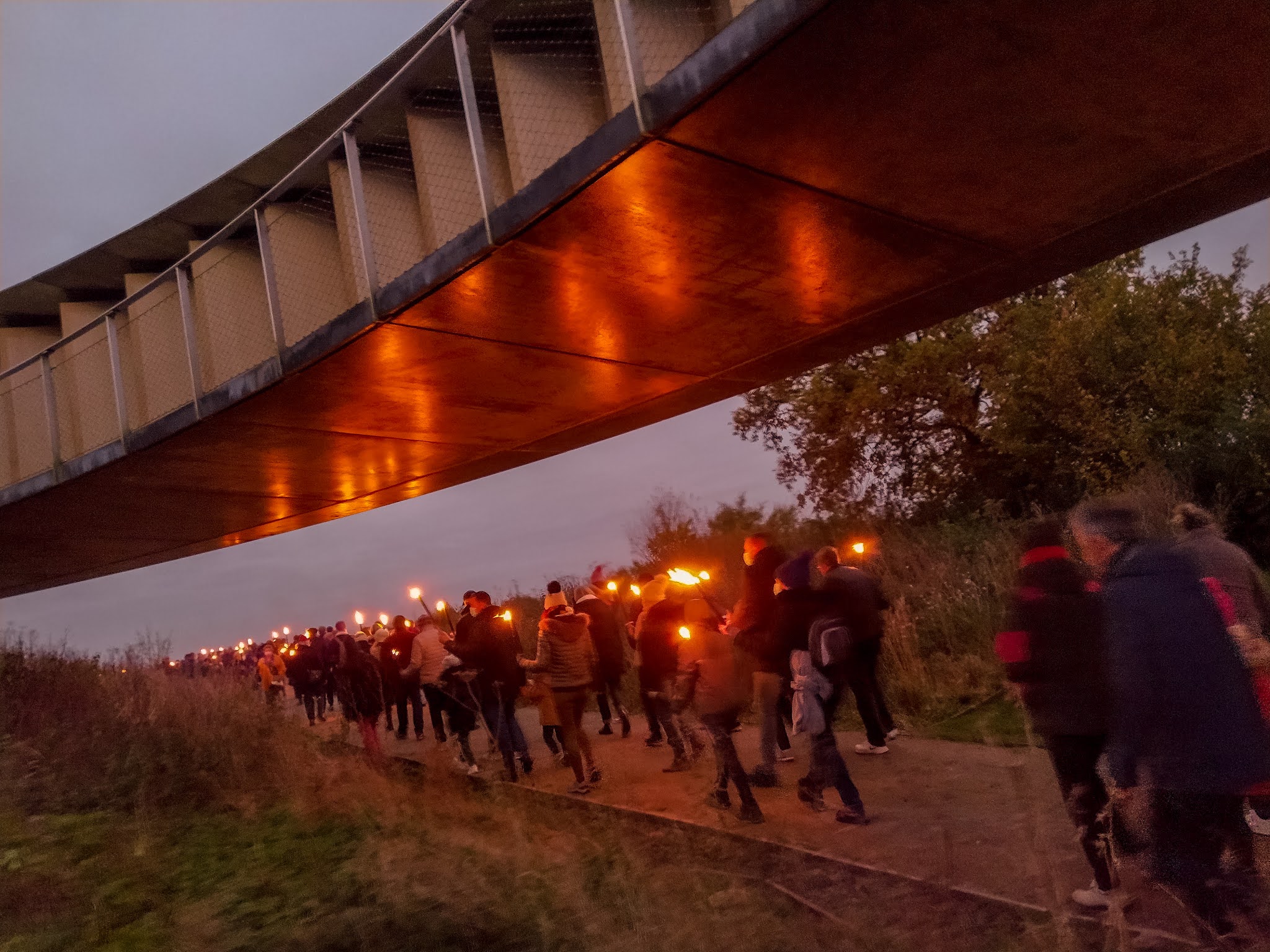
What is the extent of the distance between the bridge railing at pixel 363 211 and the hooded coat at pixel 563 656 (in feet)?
10.7

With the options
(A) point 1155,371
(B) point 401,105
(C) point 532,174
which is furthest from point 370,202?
(A) point 1155,371

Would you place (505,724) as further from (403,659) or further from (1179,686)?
(1179,686)

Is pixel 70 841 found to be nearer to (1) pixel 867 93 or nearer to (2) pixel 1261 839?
(1) pixel 867 93

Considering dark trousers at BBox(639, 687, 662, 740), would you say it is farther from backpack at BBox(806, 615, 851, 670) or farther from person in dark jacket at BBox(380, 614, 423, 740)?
person in dark jacket at BBox(380, 614, 423, 740)

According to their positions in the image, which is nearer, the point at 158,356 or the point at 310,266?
the point at 310,266

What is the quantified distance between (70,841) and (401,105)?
5.62 metres

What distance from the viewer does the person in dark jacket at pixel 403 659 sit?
11477 millimetres

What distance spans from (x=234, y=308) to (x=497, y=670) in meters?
4.56

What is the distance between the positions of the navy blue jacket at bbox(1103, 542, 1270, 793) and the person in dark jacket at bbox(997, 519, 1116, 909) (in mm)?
642

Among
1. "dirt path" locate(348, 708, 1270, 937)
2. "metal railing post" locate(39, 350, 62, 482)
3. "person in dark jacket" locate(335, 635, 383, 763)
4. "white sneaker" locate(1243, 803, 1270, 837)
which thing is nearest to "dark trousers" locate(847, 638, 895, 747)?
"dirt path" locate(348, 708, 1270, 937)

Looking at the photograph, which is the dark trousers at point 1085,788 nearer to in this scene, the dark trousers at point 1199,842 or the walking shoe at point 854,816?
the dark trousers at point 1199,842

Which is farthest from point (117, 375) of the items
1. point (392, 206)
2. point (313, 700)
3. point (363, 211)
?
point (313, 700)

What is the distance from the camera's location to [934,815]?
17.6ft

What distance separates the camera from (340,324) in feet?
20.2
